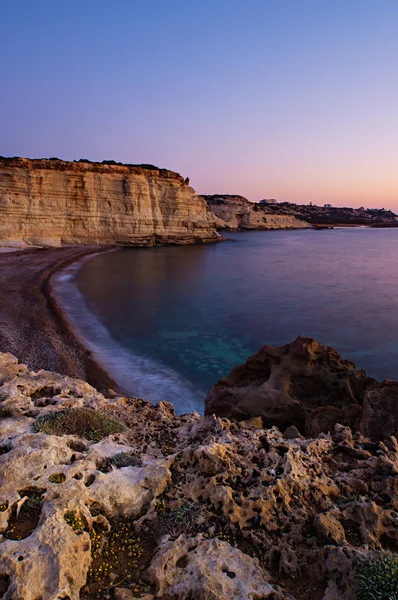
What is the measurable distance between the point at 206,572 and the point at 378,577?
1.24m

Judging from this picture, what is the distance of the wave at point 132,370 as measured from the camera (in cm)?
1016

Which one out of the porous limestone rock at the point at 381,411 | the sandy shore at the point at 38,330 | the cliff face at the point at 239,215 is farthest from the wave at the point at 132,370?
the cliff face at the point at 239,215

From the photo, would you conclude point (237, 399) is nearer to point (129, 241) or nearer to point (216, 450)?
point (216, 450)

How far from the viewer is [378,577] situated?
2.72 meters

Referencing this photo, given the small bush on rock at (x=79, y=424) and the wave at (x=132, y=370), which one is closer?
the small bush on rock at (x=79, y=424)

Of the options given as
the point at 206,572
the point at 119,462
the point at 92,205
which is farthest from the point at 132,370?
the point at 92,205

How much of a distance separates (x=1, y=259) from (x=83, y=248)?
41.5 ft

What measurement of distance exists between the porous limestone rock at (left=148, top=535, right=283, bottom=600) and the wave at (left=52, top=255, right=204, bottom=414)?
6.22 meters

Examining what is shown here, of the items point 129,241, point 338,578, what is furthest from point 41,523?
point 129,241

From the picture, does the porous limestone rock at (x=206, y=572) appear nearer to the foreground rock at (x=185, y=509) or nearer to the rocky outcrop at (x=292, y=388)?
the foreground rock at (x=185, y=509)

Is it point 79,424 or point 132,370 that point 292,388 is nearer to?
point 79,424

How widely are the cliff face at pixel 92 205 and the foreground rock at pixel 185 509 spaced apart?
35.2 metres

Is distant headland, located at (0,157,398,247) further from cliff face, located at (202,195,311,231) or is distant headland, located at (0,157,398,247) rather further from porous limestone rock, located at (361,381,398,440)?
porous limestone rock, located at (361,381,398,440)

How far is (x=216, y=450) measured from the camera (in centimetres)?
409
